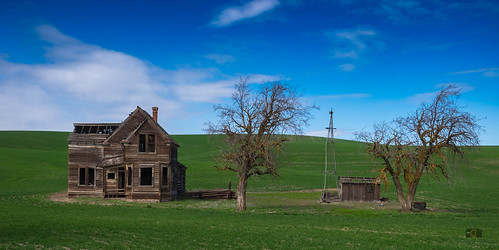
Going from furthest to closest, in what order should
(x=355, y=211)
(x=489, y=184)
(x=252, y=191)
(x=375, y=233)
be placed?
1. (x=489, y=184)
2. (x=252, y=191)
3. (x=355, y=211)
4. (x=375, y=233)

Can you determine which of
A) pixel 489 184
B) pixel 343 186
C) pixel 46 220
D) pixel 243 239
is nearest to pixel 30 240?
pixel 46 220

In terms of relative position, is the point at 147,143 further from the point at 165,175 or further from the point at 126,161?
the point at 165,175

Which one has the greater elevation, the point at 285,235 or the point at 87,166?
the point at 87,166

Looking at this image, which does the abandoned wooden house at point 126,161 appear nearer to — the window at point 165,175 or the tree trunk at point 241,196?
the window at point 165,175

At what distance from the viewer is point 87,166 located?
156ft

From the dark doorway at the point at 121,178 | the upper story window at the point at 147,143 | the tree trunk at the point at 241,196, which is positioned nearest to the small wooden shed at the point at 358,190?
the tree trunk at the point at 241,196

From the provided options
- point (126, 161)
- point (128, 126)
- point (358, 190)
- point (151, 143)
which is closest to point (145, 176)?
point (126, 161)

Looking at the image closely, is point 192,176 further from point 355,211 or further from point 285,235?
point 285,235

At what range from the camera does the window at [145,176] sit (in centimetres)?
4695

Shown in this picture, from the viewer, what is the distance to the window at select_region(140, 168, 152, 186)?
46950 mm

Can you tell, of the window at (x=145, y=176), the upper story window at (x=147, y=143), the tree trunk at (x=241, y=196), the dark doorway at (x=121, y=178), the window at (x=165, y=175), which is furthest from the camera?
the window at (x=145, y=176)

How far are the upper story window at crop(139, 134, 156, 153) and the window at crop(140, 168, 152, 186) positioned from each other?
95.7 inches

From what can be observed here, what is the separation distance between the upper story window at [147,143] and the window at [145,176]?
95.7 inches

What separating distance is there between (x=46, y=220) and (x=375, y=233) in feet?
58.9
